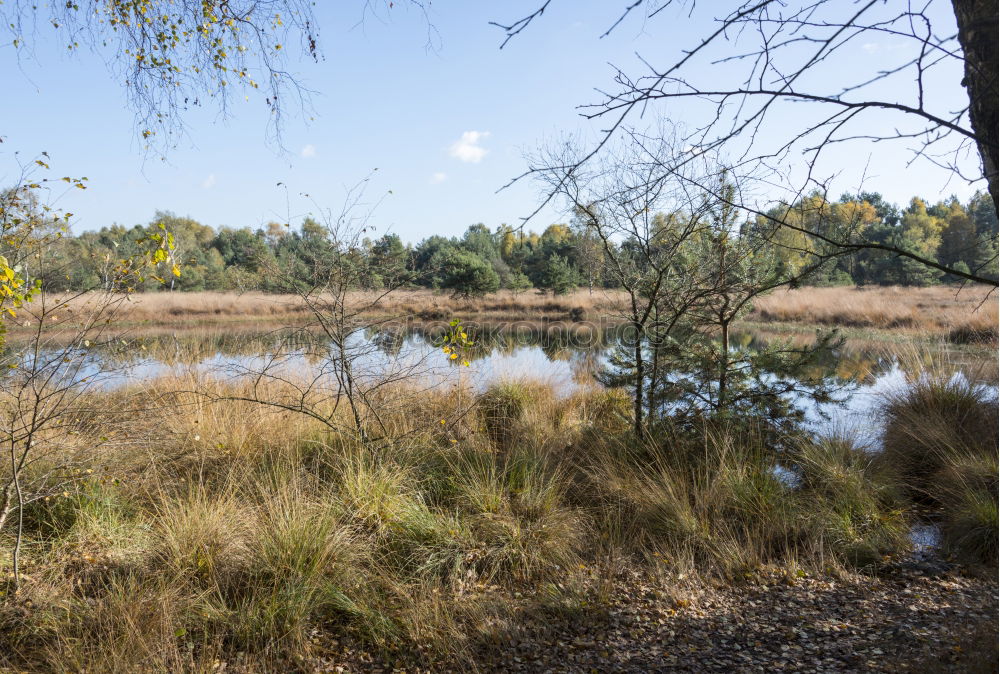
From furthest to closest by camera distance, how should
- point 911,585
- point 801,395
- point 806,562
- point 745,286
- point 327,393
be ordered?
point 327,393, point 801,395, point 745,286, point 806,562, point 911,585

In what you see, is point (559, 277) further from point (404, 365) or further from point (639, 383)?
point (639, 383)

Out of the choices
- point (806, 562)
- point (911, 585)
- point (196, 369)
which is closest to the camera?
point (911, 585)

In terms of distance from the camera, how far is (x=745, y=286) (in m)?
4.54

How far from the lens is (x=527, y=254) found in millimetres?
33656

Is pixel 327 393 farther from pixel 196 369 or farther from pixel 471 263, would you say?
pixel 471 263

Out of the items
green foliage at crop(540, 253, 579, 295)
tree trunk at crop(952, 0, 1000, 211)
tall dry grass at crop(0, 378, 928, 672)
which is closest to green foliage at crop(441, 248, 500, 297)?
green foliage at crop(540, 253, 579, 295)

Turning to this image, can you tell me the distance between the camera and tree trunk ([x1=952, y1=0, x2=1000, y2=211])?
1611 millimetres

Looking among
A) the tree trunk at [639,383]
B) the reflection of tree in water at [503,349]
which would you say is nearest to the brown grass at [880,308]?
the reflection of tree in water at [503,349]

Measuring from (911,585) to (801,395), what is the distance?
176cm

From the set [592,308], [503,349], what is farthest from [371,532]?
[592,308]

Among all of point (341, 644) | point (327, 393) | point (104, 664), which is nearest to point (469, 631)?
point (341, 644)

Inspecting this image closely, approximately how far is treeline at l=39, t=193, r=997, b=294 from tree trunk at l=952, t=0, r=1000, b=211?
0.31 m

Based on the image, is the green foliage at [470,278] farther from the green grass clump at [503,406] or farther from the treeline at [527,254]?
the green grass clump at [503,406]

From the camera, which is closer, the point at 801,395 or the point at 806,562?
the point at 806,562
